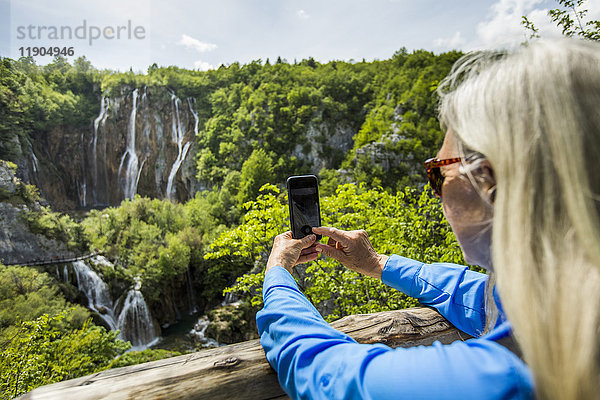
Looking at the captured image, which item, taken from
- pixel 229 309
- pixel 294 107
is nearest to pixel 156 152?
pixel 294 107

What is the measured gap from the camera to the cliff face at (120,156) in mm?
31750

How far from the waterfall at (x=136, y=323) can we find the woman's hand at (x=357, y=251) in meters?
17.5

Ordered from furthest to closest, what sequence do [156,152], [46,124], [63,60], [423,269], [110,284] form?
[63,60]
[156,152]
[46,124]
[110,284]
[423,269]

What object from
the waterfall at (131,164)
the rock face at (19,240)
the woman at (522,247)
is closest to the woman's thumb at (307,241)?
the woman at (522,247)

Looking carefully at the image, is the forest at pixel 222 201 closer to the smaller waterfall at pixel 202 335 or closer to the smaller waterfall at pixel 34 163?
the smaller waterfall at pixel 202 335

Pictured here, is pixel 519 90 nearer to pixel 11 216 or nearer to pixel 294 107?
pixel 11 216

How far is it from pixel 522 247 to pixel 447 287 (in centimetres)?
85

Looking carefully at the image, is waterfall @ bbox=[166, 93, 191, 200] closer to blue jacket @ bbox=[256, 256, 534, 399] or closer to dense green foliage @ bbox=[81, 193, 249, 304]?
dense green foliage @ bbox=[81, 193, 249, 304]

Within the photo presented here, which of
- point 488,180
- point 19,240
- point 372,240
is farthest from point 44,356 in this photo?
point 19,240

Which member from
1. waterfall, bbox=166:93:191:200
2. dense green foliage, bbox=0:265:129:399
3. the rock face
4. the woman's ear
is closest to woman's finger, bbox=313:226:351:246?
the woman's ear

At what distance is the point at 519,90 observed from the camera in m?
0.62

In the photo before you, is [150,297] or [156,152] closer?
[150,297]

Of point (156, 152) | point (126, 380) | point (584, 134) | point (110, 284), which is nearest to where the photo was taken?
point (584, 134)

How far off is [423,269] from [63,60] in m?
55.7
